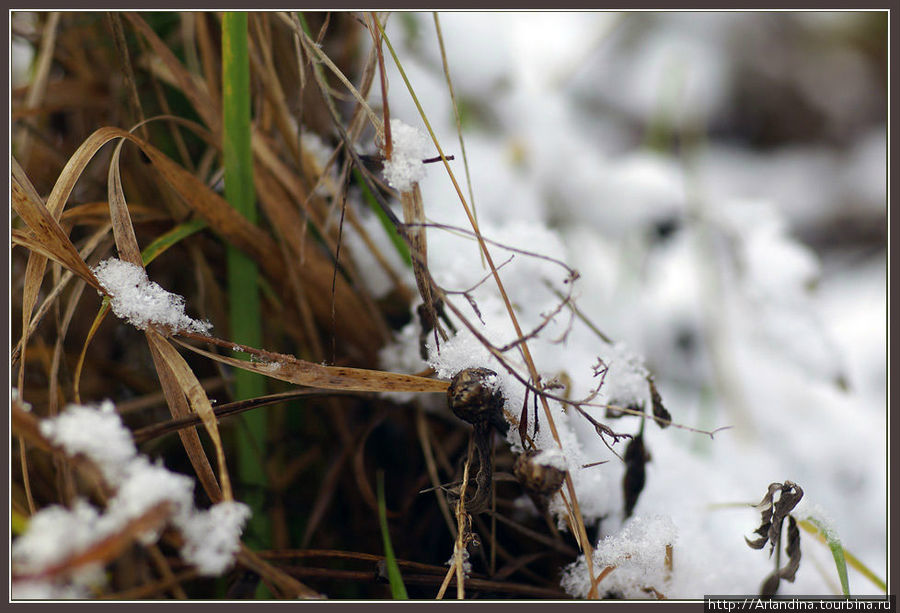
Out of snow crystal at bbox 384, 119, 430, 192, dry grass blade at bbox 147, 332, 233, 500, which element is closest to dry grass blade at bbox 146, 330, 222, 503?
dry grass blade at bbox 147, 332, 233, 500

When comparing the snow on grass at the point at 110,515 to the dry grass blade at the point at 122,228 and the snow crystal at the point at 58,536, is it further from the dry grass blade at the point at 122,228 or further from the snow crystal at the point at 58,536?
the dry grass blade at the point at 122,228

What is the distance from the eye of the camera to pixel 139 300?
0.46 m

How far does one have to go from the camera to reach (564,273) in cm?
70

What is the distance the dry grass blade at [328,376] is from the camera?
0.46m

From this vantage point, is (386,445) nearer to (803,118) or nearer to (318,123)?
(318,123)

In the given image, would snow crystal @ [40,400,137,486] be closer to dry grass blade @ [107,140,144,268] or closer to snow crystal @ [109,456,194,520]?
snow crystal @ [109,456,194,520]

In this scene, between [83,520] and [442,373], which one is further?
[442,373]

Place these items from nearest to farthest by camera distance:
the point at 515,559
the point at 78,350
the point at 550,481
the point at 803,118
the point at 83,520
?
the point at 83,520 < the point at 550,481 < the point at 515,559 < the point at 78,350 < the point at 803,118

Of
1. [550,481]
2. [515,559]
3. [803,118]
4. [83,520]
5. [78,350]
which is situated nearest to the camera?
[83,520]

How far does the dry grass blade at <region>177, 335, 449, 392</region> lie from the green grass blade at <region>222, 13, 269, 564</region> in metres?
0.16

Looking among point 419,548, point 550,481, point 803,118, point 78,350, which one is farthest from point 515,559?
point 803,118

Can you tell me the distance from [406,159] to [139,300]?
23 cm

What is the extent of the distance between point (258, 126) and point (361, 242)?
0.59 feet

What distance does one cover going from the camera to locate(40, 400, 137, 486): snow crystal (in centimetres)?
32
